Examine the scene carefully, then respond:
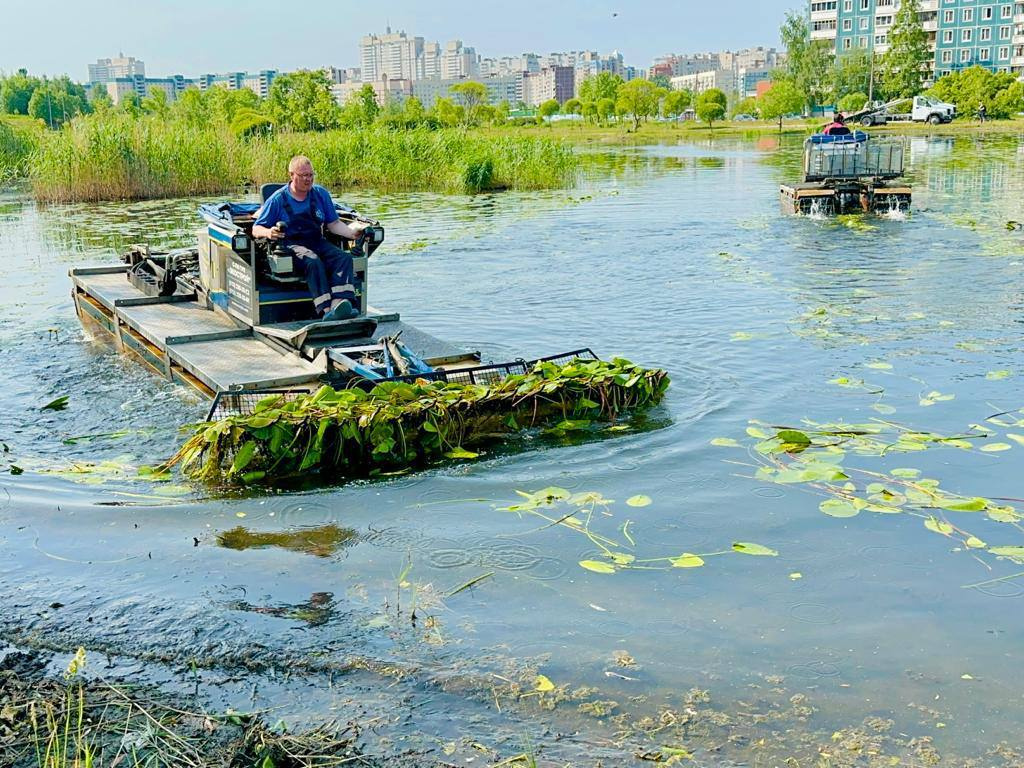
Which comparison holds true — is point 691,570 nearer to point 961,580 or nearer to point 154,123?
point 961,580

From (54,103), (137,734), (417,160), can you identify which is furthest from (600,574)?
(54,103)

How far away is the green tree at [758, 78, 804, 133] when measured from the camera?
268 ft

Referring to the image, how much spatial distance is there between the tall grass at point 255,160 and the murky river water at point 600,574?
14.8m

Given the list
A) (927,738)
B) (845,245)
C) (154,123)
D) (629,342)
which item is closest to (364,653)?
(927,738)

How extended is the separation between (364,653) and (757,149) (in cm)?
4981

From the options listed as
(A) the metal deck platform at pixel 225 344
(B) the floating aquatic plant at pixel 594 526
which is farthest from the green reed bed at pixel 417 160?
(B) the floating aquatic plant at pixel 594 526

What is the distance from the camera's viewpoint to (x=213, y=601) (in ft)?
18.9

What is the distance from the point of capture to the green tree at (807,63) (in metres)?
91.6

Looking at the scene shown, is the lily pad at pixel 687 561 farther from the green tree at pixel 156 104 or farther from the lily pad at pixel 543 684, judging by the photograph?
the green tree at pixel 156 104

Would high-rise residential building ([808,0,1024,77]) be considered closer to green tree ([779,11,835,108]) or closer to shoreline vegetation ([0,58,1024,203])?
green tree ([779,11,835,108])

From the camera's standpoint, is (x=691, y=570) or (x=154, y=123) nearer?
(x=691, y=570)

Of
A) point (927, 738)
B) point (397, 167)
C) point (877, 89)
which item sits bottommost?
point (927, 738)

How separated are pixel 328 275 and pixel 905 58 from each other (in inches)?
3465

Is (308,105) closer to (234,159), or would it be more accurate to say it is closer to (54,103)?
(234,159)
